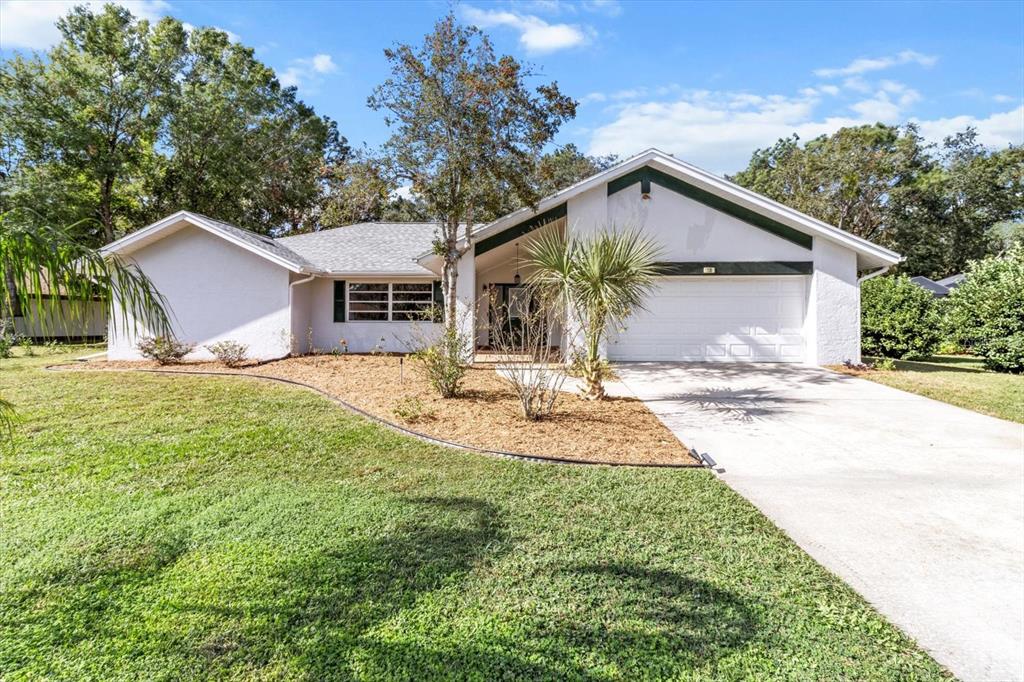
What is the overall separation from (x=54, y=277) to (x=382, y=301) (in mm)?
14274

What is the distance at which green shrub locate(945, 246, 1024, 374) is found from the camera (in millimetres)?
13195

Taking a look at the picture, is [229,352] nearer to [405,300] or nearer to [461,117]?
[405,300]

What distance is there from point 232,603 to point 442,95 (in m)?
11.2

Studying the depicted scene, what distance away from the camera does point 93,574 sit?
3516 millimetres

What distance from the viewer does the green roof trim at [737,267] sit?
13.8 meters

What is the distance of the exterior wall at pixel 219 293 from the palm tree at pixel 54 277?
12.5 metres

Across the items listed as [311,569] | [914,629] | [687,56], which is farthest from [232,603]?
[687,56]

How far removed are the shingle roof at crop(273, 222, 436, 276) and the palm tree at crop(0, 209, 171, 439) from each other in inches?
498

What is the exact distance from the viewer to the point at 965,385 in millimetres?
11203

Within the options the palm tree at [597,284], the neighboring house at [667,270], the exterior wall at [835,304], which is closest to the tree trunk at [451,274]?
the neighboring house at [667,270]

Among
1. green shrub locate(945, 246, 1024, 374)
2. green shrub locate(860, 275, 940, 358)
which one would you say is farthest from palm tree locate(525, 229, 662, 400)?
green shrub locate(945, 246, 1024, 374)

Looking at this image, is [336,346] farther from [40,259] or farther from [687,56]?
[40,259]

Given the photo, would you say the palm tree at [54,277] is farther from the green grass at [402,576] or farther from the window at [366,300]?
the window at [366,300]

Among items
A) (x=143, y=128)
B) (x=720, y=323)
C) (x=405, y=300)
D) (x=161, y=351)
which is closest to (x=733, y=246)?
(x=720, y=323)
